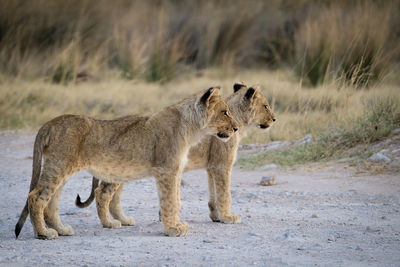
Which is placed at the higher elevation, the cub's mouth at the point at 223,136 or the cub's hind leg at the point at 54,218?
the cub's mouth at the point at 223,136

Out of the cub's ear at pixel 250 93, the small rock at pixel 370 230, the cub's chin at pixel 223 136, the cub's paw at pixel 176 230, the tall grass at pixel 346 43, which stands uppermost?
the tall grass at pixel 346 43

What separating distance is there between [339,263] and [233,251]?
0.78 metres

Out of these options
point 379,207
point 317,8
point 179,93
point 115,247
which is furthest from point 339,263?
point 317,8

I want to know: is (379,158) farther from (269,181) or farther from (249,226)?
(249,226)

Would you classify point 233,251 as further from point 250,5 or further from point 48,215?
point 250,5

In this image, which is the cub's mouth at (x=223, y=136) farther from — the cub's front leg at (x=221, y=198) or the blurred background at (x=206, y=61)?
the blurred background at (x=206, y=61)

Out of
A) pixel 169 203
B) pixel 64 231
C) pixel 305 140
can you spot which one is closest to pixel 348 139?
pixel 305 140

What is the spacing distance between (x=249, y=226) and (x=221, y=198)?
0.46 meters

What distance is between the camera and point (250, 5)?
2188 centimetres

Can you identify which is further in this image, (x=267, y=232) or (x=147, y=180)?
(x=147, y=180)

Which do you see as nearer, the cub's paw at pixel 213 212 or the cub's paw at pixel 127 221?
the cub's paw at pixel 127 221

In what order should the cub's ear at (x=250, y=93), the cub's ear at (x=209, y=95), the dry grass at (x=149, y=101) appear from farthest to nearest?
the dry grass at (x=149, y=101) < the cub's ear at (x=250, y=93) < the cub's ear at (x=209, y=95)

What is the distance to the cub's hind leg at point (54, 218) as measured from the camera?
5355mm

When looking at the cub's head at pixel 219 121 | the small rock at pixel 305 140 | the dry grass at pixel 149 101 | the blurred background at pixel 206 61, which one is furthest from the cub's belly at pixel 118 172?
the dry grass at pixel 149 101
